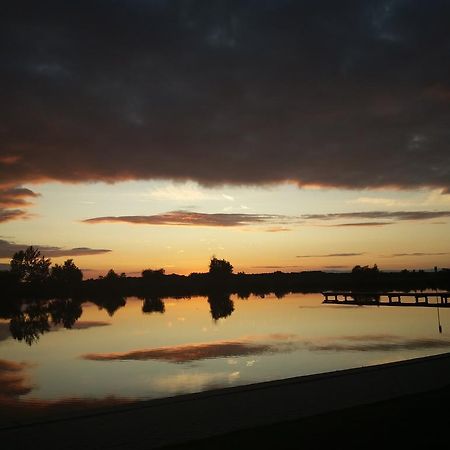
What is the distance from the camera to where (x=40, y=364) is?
18.6 meters

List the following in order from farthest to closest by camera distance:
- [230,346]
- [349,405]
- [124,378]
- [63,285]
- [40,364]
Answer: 1. [63,285]
2. [230,346]
3. [40,364]
4. [124,378]
5. [349,405]

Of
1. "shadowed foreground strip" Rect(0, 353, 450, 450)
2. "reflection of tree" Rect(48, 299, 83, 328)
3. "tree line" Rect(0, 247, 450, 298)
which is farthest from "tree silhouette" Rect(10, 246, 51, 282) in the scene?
"shadowed foreground strip" Rect(0, 353, 450, 450)

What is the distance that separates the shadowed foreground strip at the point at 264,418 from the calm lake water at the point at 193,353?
4073 mm

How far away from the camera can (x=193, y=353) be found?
1947cm

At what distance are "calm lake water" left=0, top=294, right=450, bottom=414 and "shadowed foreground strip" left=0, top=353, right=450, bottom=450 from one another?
4073 mm

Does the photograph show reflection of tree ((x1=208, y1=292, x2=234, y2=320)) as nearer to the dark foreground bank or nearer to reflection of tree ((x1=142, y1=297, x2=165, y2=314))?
reflection of tree ((x1=142, y1=297, x2=165, y2=314))

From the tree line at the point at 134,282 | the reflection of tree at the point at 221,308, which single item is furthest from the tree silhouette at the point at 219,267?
the reflection of tree at the point at 221,308

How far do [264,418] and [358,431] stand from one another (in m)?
1.57

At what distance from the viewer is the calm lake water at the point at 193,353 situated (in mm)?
14000

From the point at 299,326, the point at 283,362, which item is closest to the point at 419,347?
the point at 283,362

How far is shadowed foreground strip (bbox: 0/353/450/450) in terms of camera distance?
22.8 feet

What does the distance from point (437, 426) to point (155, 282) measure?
13646 centimetres

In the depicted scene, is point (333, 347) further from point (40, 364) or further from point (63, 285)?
point (63, 285)

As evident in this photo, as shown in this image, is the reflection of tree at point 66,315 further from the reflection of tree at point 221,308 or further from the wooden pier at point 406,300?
the wooden pier at point 406,300
